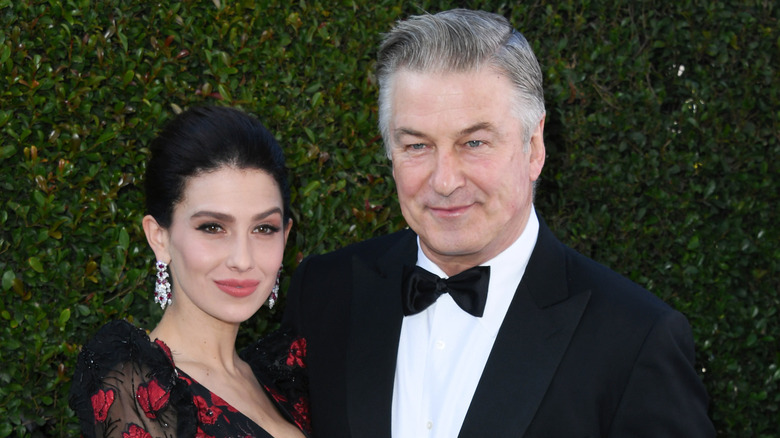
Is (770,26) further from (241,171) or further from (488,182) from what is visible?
(241,171)

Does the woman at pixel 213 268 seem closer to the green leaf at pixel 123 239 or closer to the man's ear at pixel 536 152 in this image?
the green leaf at pixel 123 239

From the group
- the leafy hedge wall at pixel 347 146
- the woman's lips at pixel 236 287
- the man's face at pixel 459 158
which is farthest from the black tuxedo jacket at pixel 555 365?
the leafy hedge wall at pixel 347 146

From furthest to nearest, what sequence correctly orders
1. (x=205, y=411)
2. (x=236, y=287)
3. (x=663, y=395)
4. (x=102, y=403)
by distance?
(x=236, y=287) → (x=205, y=411) → (x=102, y=403) → (x=663, y=395)

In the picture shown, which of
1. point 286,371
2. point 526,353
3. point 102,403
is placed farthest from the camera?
point 286,371

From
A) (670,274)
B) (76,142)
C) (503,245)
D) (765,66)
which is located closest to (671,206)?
(670,274)

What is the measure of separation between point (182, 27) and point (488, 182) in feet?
5.71

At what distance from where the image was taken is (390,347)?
122 inches

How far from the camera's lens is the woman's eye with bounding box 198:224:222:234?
3.15m

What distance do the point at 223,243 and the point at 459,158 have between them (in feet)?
3.01

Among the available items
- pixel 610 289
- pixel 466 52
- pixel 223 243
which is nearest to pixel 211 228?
pixel 223 243

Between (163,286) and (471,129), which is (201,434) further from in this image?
(471,129)

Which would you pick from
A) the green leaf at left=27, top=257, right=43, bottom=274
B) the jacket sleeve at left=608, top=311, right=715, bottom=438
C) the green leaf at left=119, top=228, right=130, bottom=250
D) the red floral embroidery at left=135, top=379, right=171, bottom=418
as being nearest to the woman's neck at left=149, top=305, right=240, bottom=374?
the red floral embroidery at left=135, top=379, right=171, bottom=418

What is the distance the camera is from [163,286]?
331cm

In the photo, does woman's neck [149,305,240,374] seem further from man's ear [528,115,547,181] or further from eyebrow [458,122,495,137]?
man's ear [528,115,547,181]
